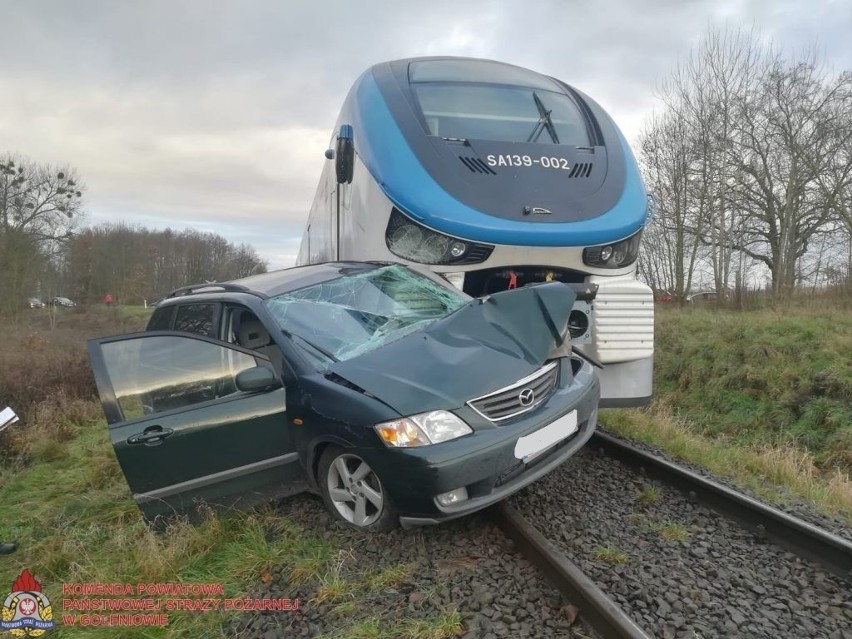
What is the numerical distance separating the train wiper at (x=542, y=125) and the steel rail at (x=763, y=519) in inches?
121

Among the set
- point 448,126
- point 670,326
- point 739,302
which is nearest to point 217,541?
point 448,126

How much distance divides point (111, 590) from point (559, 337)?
3.06 m

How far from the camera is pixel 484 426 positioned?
3113 mm

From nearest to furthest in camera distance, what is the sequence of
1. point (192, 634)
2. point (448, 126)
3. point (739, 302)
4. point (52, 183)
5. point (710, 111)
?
point (192, 634)
point (448, 126)
point (739, 302)
point (710, 111)
point (52, 183)

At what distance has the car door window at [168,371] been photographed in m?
3.83

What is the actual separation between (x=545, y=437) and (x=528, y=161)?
119 inches

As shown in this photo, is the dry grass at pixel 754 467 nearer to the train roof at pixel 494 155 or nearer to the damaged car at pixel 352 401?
the damaged car at pixel 352 401

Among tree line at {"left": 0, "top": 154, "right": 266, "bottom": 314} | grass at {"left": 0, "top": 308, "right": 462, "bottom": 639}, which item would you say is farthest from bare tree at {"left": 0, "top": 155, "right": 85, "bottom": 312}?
grass at {"left": 0, "top": 308, "right": 462, "bottom": 639}

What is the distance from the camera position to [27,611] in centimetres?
342

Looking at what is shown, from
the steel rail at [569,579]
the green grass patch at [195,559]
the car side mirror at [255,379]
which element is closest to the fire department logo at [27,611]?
the green grass patch at [195,559]

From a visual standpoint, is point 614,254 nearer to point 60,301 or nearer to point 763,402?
point 763,402

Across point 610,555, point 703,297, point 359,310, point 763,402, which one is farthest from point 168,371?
point 703,297

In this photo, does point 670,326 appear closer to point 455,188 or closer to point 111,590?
point 455,188

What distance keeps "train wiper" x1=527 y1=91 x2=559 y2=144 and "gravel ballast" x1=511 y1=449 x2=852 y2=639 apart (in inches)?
131
